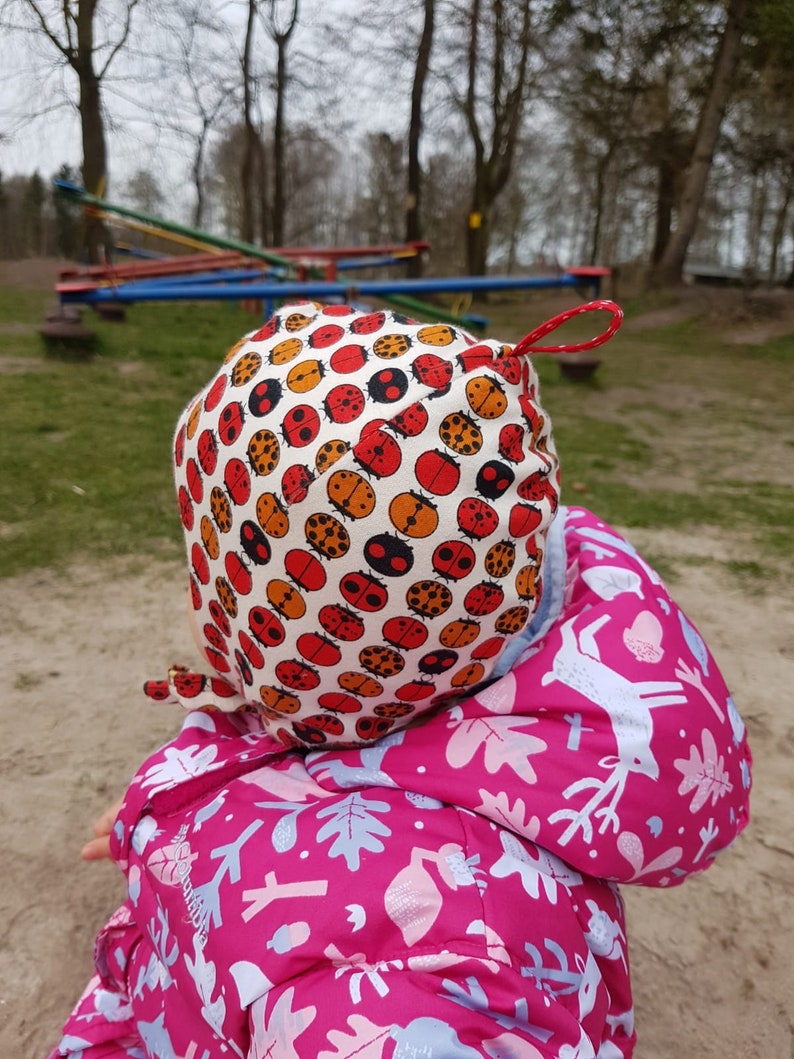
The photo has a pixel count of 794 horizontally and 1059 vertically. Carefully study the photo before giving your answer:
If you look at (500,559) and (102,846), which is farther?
(102,846)

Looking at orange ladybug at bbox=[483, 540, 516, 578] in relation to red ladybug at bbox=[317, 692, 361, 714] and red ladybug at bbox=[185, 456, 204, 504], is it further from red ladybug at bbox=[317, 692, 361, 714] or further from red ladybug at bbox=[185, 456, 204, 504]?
red ladybug at bbox=[185, 456, 204, 504]

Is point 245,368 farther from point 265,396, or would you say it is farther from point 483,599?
point 483,599

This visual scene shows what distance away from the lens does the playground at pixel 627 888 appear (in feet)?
3.80

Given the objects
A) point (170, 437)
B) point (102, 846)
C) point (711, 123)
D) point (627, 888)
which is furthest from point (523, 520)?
point (711, 123)

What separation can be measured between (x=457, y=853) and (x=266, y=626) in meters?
0.28

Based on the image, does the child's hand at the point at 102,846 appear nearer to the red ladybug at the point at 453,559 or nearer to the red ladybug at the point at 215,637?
the red ladybug at the point at 215,637

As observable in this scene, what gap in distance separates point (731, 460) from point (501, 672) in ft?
12.7

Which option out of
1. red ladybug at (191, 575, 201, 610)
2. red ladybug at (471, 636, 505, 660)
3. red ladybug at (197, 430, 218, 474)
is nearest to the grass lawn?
red ladybug at (191, 575, 201, 610)

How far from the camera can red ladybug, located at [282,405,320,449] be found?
2.37 feet

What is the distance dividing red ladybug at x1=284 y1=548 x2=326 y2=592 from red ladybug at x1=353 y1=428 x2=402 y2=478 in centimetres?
10

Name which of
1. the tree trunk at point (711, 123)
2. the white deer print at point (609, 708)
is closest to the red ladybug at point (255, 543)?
the white deer print at point (609, 708)

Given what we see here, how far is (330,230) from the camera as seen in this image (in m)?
27.8

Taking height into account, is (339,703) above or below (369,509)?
below

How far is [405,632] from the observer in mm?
737
